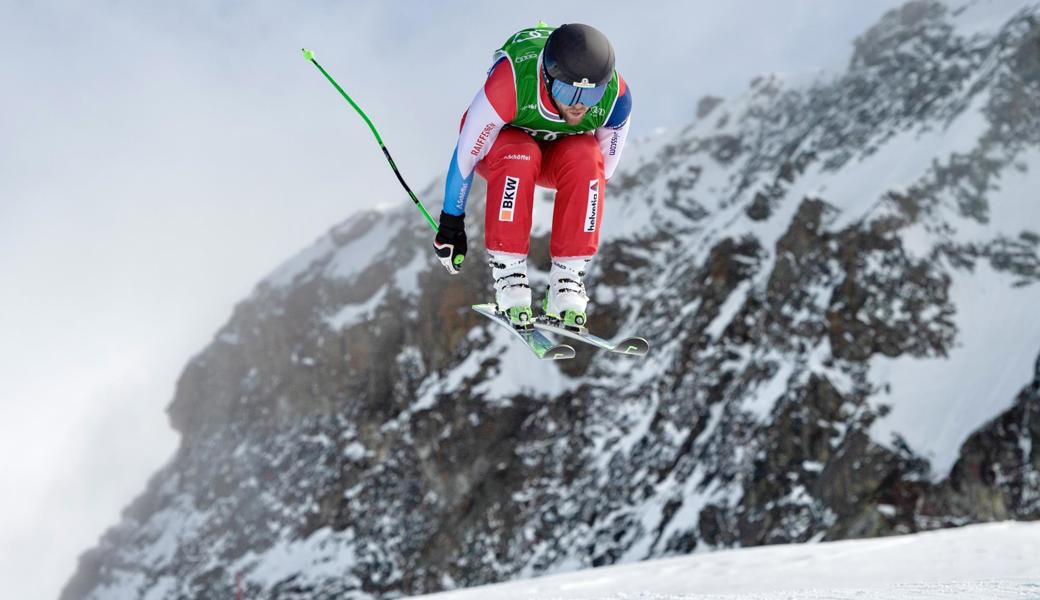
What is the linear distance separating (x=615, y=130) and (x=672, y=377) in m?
61.1

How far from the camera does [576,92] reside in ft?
18.6

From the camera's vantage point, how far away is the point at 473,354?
88.4 metres

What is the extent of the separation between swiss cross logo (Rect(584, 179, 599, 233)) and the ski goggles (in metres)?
0.69

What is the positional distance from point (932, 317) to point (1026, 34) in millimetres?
26795

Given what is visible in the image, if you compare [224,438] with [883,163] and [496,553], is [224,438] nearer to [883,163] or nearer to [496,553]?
[496,553]

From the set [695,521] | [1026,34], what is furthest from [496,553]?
[1026,34]

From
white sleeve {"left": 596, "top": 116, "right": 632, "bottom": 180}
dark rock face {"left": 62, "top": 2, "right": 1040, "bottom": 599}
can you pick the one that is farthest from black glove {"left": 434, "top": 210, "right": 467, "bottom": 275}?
dark rock face {"left": 62, "top": 2, "right": 1040, "bottom": 599}

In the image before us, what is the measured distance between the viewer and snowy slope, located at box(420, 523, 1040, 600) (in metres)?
6.50

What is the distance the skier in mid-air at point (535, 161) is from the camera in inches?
232

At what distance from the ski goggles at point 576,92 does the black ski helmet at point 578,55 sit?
0.04m

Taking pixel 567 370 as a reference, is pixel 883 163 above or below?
above

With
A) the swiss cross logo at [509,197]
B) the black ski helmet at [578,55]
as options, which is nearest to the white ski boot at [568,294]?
the swiss cross logo at [509,197]

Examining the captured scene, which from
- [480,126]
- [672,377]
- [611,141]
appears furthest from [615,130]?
[672,377]

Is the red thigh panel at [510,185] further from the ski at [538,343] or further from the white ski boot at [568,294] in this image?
the ski at [538,343]
